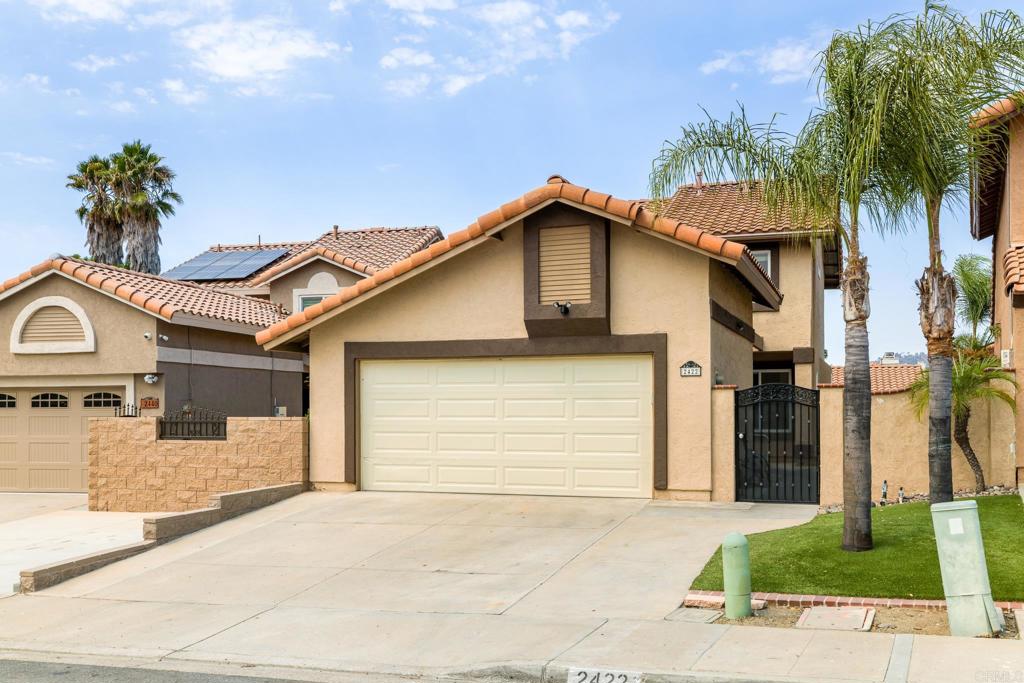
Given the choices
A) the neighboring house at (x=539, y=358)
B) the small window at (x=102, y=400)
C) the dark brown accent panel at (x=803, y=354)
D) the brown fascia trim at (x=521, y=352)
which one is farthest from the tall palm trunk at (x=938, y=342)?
the small window at (x=102, y=400)

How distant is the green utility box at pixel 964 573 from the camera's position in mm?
8656

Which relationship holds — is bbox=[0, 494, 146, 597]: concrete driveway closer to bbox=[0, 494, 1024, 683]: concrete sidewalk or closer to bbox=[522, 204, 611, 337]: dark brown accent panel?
bbox=[0, 494, 1024, 683]: concrete sidewalk

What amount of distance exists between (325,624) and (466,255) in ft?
27.0

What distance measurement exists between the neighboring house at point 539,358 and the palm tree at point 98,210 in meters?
22.9

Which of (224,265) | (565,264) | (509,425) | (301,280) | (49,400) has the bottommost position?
(509,425)

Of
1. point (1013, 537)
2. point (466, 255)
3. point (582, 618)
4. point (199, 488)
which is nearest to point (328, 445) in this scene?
point (199, 488)

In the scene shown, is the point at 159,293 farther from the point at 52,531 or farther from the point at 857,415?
the point at 857,415

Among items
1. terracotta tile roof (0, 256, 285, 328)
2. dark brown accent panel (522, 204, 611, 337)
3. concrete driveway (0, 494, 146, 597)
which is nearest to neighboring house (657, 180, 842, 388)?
dark brown accent panel (522, 204, 611, 337)

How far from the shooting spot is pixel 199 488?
1838 centimetres

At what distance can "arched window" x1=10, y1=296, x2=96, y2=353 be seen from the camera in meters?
22.0

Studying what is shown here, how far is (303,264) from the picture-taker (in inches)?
1081

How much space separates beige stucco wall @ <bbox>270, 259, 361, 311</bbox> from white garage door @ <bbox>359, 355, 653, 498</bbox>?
390 inches

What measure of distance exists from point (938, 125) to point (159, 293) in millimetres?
16774

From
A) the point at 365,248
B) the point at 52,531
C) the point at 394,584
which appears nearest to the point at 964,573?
the point at 394,584
